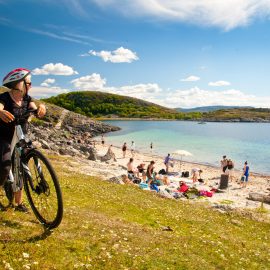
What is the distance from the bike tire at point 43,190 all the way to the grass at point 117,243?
1.36 ft

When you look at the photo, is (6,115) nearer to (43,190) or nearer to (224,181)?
(43,190)

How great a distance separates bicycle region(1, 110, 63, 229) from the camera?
745cm

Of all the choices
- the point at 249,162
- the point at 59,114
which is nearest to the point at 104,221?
the point at 249,162

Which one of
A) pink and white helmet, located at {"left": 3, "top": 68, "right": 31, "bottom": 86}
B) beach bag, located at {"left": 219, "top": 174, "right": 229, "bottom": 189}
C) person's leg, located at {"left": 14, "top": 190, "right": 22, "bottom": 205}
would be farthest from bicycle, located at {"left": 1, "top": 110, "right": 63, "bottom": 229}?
beach bag, located at {"left": 219, "top": 174, "right": 229, "bottom": 189}

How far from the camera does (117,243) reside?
28.6 feet

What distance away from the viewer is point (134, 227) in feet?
36.8

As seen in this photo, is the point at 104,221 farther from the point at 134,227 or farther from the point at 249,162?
the point at 249,162

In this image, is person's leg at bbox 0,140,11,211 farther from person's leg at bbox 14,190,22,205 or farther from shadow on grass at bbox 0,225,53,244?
shadow on grass at bbox 0,225,53,244

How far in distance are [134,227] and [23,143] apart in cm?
544

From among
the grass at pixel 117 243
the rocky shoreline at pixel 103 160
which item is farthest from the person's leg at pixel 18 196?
the rocky shoreline at pixel 103 160

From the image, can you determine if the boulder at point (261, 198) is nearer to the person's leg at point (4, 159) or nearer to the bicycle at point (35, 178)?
the bicycle at point (35, 178)

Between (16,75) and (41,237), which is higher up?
(16,75)

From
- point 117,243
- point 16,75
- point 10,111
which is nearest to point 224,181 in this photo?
point 117,243

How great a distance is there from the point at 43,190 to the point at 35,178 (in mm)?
368
